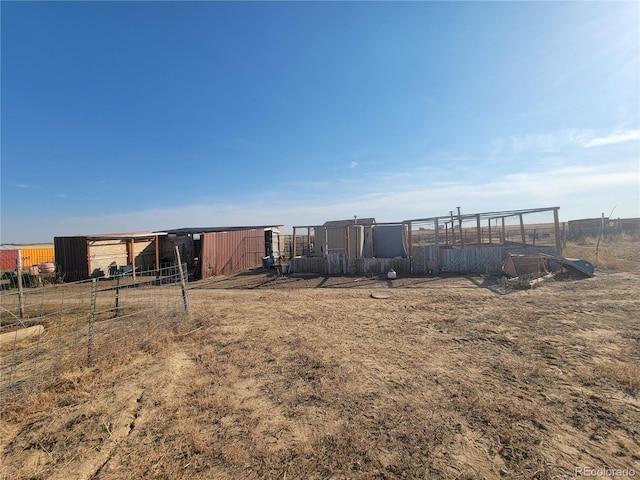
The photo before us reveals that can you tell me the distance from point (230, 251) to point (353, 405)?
633 inches

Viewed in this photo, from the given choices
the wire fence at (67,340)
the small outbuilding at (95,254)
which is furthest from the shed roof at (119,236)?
the wire fence at (67,340)

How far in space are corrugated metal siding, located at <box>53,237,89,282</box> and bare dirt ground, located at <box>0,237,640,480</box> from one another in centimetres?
1381

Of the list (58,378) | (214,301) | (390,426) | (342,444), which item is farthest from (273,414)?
(214,301)

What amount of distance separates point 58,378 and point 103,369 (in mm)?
498

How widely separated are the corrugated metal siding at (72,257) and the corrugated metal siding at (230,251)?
633cm

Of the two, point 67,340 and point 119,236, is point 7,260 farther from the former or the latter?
point 67,340

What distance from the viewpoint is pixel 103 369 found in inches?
170

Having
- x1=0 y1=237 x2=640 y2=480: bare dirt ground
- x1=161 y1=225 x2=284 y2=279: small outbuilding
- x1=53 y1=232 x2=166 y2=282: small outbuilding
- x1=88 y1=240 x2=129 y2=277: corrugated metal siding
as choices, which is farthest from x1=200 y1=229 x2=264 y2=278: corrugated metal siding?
x1=0 y1=237 x2=640 y2=480: bare dirt ground

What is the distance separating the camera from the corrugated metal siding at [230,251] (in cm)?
1616

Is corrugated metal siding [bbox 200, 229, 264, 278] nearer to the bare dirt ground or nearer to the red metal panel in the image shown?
the bare dirt ground

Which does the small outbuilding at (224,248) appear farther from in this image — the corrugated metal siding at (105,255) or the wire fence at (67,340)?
the wire fence at (67,340)

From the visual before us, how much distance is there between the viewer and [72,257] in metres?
16.1

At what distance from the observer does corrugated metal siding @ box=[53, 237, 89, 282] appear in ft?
51.9

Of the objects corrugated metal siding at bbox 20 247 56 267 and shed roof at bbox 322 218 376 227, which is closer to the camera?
shed roof at bbox 322 218 376 227
